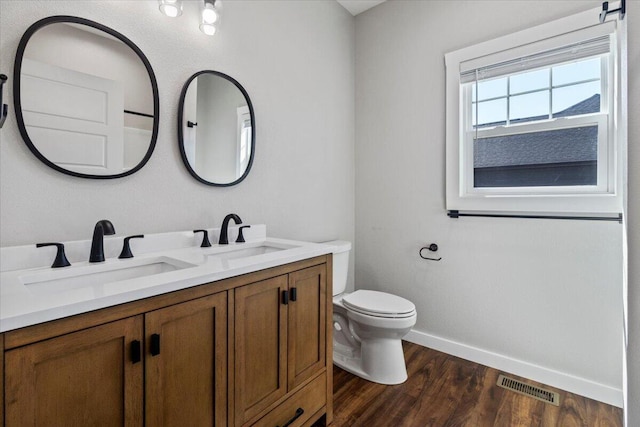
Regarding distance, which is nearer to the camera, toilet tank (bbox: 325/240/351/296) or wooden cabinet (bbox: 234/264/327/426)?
wooden cabinet (bbox: 234/264/327/426)

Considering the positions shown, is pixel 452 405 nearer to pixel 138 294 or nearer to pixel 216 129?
pixel 138 294

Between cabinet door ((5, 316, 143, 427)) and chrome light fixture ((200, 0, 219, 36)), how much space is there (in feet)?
4.56

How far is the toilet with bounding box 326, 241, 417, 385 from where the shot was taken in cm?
180

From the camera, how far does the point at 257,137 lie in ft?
6.24

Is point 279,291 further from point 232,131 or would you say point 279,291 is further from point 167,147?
point 232,131

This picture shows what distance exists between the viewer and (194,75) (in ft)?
5.12

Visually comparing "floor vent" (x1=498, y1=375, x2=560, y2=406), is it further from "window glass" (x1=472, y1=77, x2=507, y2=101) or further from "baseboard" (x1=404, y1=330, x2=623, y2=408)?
"window glass" (x1=472, y1=77, x2=507, y2=101)

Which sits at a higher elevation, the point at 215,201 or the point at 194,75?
the point at 194,75

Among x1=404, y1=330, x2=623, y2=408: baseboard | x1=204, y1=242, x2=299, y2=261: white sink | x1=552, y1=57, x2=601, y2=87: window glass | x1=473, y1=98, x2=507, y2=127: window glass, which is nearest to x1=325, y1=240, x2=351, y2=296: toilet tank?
x1=204, y1=242, x2=299, y2=261: white sink

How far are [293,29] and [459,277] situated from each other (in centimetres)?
208

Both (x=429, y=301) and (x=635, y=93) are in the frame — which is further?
(x=429, y=301)

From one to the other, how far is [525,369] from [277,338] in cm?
169

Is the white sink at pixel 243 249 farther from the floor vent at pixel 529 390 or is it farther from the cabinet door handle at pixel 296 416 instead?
the floor vent at pixel 529 390

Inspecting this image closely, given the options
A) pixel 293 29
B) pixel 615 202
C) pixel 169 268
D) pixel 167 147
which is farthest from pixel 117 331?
pixel 615 202
